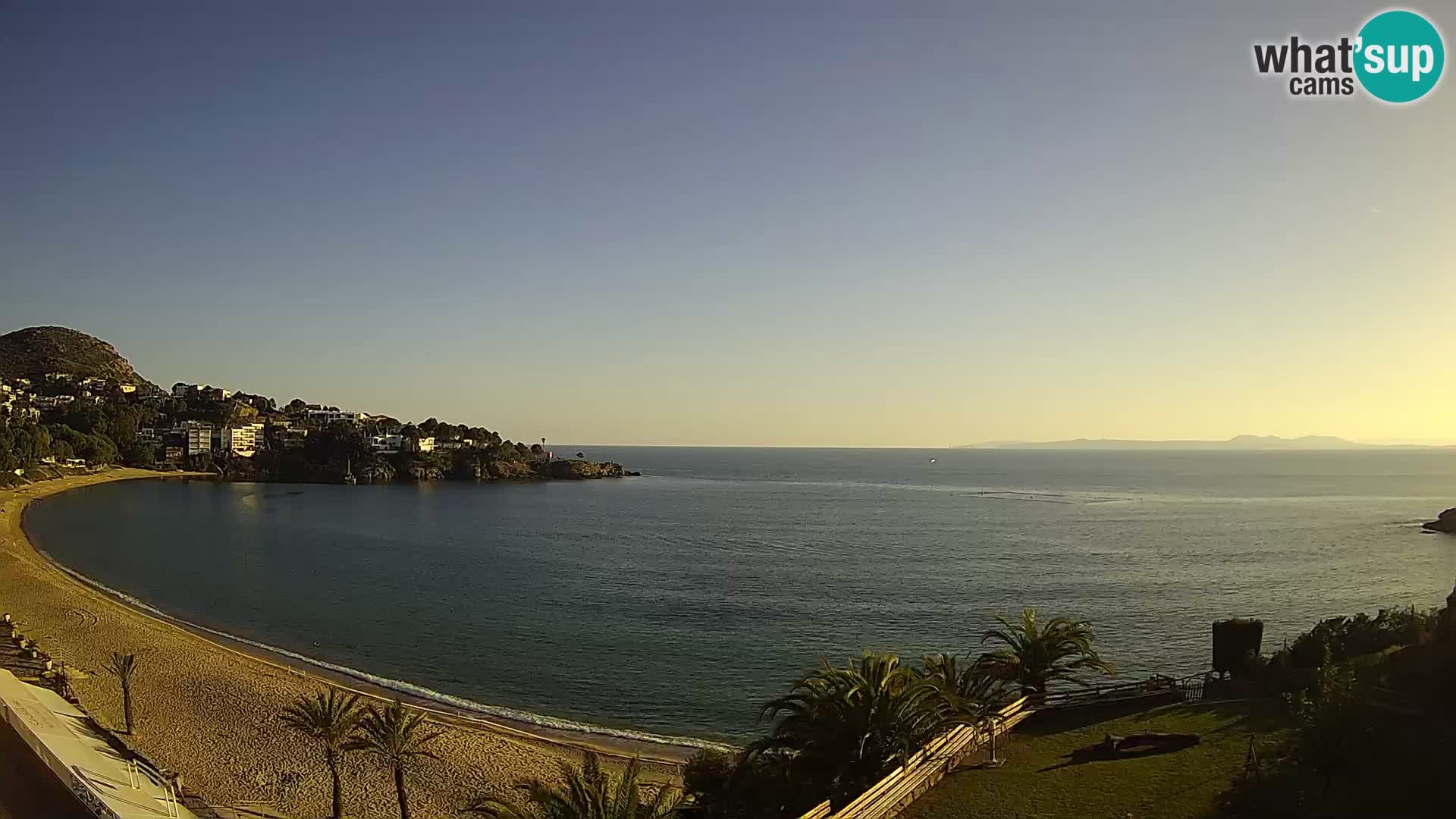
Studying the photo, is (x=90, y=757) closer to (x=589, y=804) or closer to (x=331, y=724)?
(x=331, y=724)

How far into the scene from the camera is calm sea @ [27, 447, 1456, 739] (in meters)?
42.4

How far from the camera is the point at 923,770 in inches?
683

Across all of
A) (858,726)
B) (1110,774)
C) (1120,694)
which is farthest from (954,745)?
(1120,694)

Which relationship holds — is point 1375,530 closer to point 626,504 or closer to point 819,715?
point 626,504

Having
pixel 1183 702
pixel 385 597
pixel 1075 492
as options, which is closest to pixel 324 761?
pixel 1183 702

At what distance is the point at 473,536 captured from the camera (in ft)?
310

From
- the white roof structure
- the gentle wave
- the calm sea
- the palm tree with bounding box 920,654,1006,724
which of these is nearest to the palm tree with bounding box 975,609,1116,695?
the palm tree with bounding box 920,654,1006,724

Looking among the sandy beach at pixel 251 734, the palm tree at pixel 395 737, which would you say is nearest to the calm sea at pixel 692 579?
the sandy beach at pixel 251 734

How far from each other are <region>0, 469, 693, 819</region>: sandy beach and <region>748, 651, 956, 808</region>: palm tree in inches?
426

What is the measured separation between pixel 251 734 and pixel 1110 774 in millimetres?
29755

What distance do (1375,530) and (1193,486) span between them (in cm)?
9076

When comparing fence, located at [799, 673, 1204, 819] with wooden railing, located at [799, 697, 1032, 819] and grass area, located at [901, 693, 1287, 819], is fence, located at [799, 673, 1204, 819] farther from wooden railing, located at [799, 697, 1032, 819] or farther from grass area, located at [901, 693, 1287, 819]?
grass area, located at [901, 693, 1287, 819]

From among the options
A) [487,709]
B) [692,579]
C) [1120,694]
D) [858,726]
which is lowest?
[487,709]

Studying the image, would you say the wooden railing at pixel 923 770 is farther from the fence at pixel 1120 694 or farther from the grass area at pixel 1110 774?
the fence at pixel 1120 694
